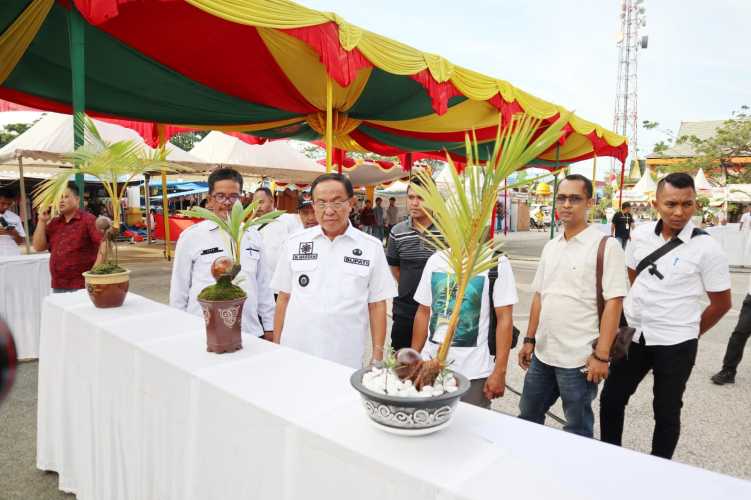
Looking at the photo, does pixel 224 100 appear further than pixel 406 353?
Yes

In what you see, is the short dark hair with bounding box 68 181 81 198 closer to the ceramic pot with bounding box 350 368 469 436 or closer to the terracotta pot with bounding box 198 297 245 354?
the terracotta pot with bounding box 198 297 245 354

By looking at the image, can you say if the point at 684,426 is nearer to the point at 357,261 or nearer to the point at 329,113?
the point at 357,261

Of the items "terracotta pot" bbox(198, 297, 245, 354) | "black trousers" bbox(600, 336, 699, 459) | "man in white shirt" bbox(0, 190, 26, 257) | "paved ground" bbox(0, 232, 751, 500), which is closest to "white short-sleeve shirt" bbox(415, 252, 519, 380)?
"black trousers" bbox(600, 336, 699, 459)

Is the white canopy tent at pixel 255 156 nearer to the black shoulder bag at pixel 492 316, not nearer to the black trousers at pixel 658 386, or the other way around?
the black shoulder bag at pixel 492 316

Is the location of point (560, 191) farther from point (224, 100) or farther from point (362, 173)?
point (362, 173)

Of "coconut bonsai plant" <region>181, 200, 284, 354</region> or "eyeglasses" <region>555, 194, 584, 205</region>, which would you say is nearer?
"coconut bonsai plant" <region>181, 200, 284, 354</region>

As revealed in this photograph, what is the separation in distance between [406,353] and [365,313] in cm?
106

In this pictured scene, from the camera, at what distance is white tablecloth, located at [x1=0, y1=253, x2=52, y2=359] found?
411 centimetres

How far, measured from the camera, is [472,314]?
6.54 ft

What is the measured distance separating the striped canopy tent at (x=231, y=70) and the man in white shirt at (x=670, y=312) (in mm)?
1091

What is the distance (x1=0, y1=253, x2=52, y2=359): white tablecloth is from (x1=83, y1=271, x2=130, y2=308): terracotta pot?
2.51 meters

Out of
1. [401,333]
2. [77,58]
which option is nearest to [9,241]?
[77,58]

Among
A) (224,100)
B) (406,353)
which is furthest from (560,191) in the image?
(224,100)

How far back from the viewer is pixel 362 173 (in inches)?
663
